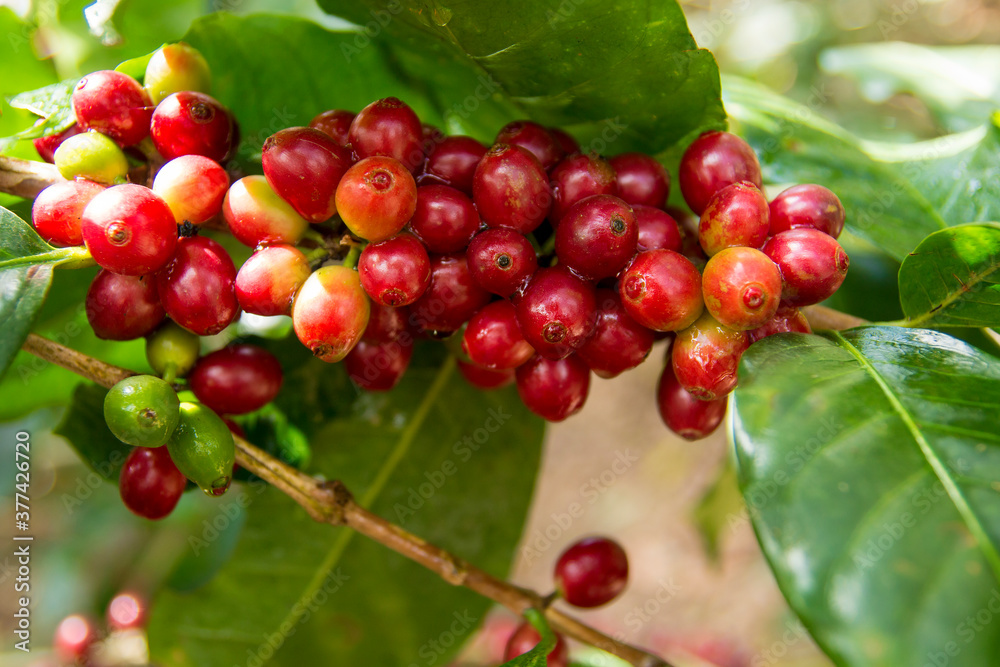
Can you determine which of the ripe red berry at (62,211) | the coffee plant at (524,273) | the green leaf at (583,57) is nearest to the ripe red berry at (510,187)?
the coffee plant at (524,273)

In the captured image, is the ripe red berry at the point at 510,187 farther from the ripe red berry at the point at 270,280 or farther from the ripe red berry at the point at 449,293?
the ripe red berry at the point at 270,280

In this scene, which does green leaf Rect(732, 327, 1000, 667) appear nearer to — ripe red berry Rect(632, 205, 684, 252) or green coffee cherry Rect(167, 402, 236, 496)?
ripe red berry Rect(632, 205, 684, 252)

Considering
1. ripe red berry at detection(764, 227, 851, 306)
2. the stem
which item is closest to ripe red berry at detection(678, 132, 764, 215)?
ripe red berry at detection(764, 227, 851, 306)

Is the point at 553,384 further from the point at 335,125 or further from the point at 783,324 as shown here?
the point at 335,125

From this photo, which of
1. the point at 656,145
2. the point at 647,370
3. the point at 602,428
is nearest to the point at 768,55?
the point at 647,370

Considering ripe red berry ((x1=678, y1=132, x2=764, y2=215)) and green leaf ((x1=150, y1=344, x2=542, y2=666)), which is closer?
ripe red berry ((x1=678, y1=132, x2=764, y2=215))
